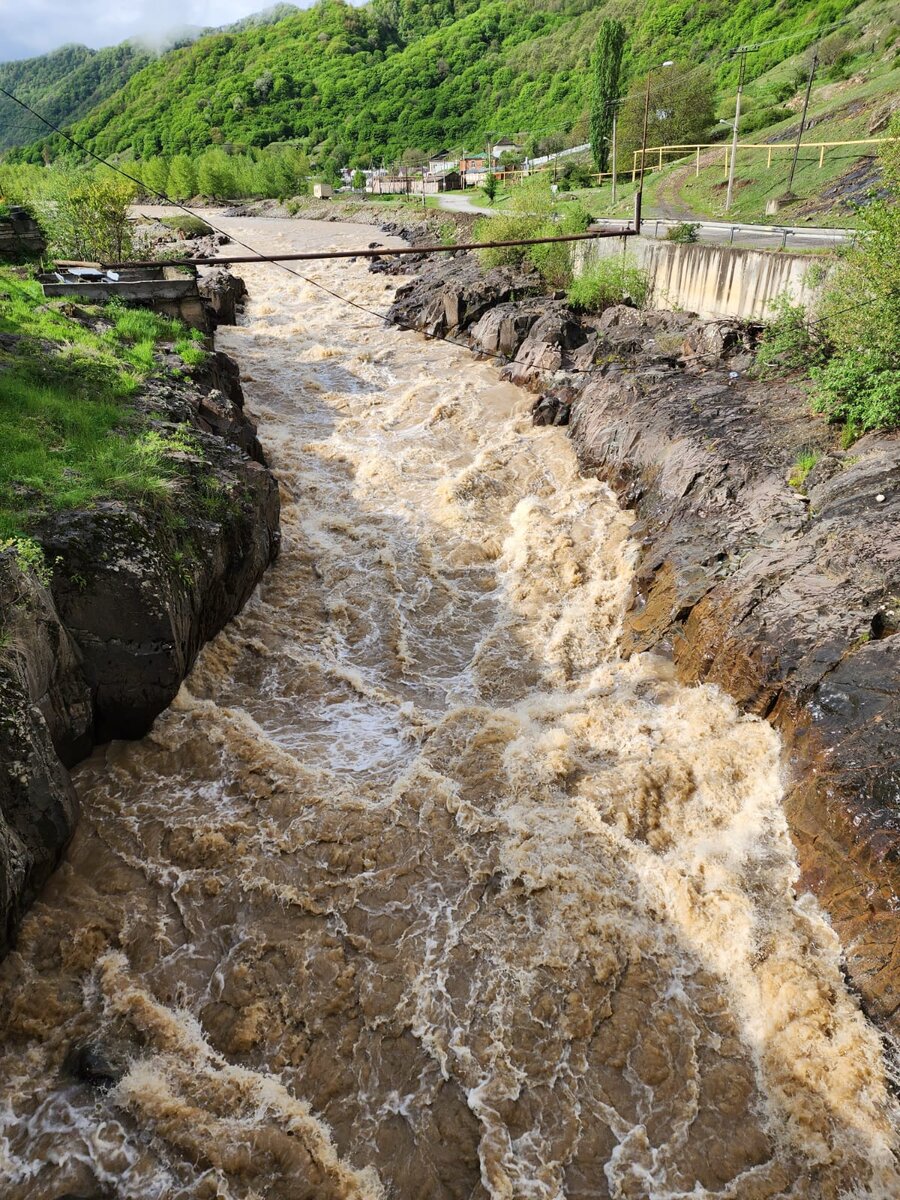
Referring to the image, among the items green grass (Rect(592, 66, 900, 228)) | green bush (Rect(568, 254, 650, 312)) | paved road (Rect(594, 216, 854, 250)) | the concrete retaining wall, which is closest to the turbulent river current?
the concrete retaining wall

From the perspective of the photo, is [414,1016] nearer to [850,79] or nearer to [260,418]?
[260,418]

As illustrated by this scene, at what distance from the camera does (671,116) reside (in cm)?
5459

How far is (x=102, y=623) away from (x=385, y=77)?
171942 mm

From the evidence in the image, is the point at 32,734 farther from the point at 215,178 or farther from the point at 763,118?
the point at 215,178

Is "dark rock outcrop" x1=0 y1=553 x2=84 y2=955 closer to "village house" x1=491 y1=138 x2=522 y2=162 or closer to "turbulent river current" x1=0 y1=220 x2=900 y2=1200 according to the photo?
"turbulent river current" x1=0 y1=220 x2=900 y2=1200

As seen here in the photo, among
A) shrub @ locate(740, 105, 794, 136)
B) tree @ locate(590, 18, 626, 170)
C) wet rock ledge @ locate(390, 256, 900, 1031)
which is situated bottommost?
wet rock ledge @ locate(390, 256, 900, 1031)

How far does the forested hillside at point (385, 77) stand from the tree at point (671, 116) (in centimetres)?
4429

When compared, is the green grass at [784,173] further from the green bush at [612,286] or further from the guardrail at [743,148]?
the green bush at [612,286]

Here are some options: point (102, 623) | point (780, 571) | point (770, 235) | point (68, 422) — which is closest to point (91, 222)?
point (68, 422)

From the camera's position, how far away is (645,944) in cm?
823

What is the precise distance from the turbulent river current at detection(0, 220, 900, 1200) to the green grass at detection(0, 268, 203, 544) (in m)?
3.41

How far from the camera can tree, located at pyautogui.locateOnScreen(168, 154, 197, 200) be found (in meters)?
89.5

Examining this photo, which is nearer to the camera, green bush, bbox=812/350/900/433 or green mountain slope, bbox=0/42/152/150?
green bush, bbox=812/350/900/433

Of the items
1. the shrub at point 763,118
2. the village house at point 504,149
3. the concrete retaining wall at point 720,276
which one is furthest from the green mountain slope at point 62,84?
the concrete retaining wall at point 720,276
